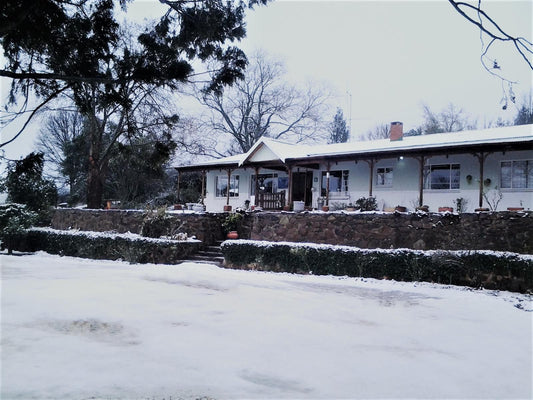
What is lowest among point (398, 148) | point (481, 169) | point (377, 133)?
point (481, 169)

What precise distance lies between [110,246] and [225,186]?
1102cm

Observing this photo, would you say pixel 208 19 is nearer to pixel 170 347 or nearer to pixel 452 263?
pixel 170 347

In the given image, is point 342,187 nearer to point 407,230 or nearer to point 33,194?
point 407,230

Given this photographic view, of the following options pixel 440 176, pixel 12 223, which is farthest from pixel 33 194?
pixel 440 176

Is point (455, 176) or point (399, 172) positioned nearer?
point (455, 176)

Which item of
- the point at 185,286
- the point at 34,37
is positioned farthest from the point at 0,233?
the point at 34,37

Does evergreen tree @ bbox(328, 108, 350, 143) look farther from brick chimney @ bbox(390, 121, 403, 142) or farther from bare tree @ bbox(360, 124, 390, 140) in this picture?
brick chimney @ bbox(390, 121, 403, 142)

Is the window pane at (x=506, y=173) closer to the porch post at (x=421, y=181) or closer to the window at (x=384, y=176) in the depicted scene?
the porch post at (x=421, y=181)

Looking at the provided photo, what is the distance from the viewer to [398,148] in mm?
17547

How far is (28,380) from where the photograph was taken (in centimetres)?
338

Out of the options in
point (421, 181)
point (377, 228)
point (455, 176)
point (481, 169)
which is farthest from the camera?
point (455, 176)

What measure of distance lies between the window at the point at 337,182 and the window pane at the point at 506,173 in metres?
6.68

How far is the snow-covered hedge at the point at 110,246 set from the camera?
1427 cm

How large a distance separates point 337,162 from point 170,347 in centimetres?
1710
